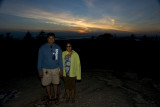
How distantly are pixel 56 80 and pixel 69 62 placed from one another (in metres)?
0.64

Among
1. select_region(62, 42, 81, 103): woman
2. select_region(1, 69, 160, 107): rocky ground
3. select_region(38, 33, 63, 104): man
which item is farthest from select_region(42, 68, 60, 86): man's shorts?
select_region(1, 69, 160, 107): rocky ground

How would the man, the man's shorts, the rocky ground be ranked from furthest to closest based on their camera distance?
the rocky ground < the man's shorts < the man

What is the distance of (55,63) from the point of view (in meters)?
3.00

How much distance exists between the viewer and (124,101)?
343cm

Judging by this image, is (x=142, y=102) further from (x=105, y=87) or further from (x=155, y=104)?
(x=105, y=87)

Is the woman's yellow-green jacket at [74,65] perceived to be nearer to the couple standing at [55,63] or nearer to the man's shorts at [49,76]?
the couple standing at [55,63]

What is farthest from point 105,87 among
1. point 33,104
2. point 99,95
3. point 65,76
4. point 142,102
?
point 33,104

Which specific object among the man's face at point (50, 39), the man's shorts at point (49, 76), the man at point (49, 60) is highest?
the man's face at point (50, 39)

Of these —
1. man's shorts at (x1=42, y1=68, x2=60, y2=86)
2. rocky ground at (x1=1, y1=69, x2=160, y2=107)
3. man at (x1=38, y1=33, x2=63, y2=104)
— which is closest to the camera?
man at (x1=38, y1=33, x2=63, y2=104)

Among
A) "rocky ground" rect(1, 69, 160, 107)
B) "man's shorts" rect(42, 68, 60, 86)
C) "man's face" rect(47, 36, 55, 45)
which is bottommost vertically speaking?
"rocky ground" rect(1, 69, 160, 107)

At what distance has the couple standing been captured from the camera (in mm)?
2918

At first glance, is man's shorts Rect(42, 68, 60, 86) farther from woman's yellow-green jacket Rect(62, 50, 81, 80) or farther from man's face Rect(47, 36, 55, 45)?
man's face Rect(47, 36, 55, 45)

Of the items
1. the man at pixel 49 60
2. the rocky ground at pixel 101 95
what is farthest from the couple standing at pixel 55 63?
the rocky ground at pixel 101 95

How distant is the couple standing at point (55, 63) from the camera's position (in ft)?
9.57
